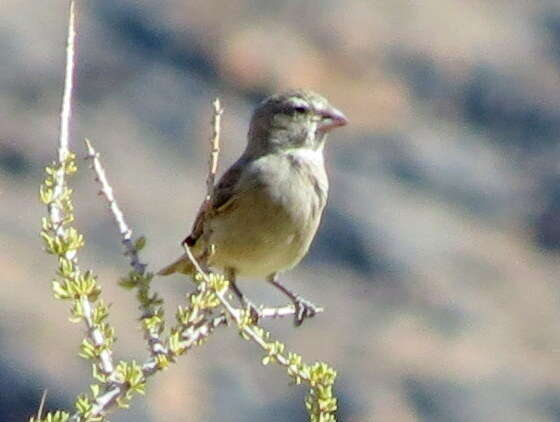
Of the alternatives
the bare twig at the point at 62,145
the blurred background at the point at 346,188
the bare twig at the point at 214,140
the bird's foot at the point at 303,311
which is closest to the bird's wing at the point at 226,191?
the bird's foot at the point at 303,311

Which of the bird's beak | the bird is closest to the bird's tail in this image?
the bird

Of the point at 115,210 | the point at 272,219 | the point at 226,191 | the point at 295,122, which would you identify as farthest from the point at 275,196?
the point at 115,210

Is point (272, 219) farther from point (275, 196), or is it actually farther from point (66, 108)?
point (66, 108)

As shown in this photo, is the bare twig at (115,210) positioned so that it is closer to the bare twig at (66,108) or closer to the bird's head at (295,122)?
the bare twig at (66,108)

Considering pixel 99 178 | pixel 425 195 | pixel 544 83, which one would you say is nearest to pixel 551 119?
pixel 544 83

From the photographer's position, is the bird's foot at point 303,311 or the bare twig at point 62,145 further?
the bird's foot at point 303,311

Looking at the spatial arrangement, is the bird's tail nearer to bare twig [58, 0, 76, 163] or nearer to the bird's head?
the bird's head

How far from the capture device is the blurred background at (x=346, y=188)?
44.1ft

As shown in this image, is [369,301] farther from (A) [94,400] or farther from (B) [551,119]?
(A) [94,400]

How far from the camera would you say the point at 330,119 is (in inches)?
281

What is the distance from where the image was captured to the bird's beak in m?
7.07

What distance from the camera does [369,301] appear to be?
1506 cm

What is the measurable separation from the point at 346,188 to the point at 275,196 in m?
8.92

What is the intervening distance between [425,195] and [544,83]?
2.54 m
